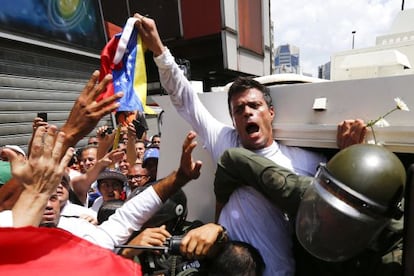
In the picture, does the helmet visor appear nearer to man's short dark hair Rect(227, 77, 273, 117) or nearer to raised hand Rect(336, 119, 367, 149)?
raised hand Rect(336, 119, 367, 149)

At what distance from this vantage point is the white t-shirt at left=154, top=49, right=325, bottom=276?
159 centimetres

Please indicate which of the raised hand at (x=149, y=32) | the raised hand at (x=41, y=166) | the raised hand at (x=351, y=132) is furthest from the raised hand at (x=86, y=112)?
the raised hand at (x=351, y=132)

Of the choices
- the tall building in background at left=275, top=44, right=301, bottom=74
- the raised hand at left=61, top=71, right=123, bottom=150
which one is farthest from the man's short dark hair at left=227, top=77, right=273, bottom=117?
the tall building in background at left=275, top=44, right=301, bottom=74

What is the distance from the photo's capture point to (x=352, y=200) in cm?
104

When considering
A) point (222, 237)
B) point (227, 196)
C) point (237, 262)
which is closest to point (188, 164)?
point (227, 196)

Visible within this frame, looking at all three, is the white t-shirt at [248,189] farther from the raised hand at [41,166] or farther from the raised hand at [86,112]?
the raised hand at [41,166]

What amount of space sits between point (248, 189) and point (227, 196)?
14 cm

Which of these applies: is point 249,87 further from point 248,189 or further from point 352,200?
point 352,200

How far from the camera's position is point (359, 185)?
1.04 m

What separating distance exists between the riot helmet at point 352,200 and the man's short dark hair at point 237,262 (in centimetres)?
42

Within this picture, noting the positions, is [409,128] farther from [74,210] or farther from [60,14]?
[60,14]

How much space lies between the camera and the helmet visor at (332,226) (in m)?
1.04

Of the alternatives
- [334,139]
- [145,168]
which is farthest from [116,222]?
[145,168]

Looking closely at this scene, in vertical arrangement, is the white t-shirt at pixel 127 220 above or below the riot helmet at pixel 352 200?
below
